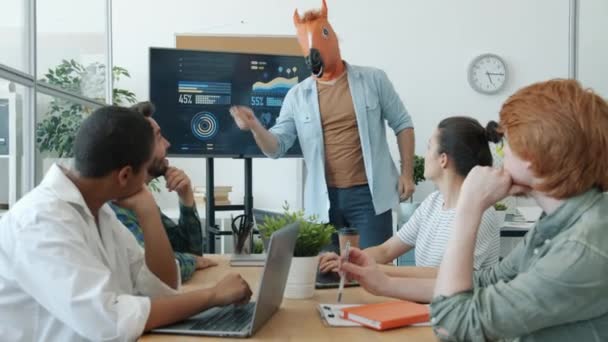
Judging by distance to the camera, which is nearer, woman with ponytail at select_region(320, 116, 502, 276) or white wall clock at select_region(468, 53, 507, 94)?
woman with ponytail at select_region(320, 116, 502, 276)

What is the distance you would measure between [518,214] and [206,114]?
1.97 metres

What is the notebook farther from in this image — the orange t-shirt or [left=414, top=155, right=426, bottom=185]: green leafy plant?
[left=414, top=155, right=426, bottom=185]: green leafy plant

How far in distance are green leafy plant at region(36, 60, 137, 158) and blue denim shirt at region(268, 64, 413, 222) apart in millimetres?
992

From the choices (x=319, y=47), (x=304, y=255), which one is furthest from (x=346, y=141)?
(x=304, y=255)

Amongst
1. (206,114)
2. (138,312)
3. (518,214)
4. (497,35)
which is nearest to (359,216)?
(206,114)

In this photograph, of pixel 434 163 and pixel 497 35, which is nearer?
pixel 434 163

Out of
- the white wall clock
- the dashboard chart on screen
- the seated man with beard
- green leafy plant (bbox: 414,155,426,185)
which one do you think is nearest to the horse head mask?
the dashboard chart on screen

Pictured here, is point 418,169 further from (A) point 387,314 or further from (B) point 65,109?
(A) point 387,314

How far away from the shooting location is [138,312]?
3.89ft

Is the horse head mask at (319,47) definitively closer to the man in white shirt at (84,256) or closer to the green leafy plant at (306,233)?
the green leafy plant at (306,233)

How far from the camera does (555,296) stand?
99 cm

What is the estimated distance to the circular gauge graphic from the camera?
11.2 ft

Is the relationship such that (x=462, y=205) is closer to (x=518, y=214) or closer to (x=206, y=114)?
(x=206, y=114)

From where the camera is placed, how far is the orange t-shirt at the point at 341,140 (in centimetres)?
282
